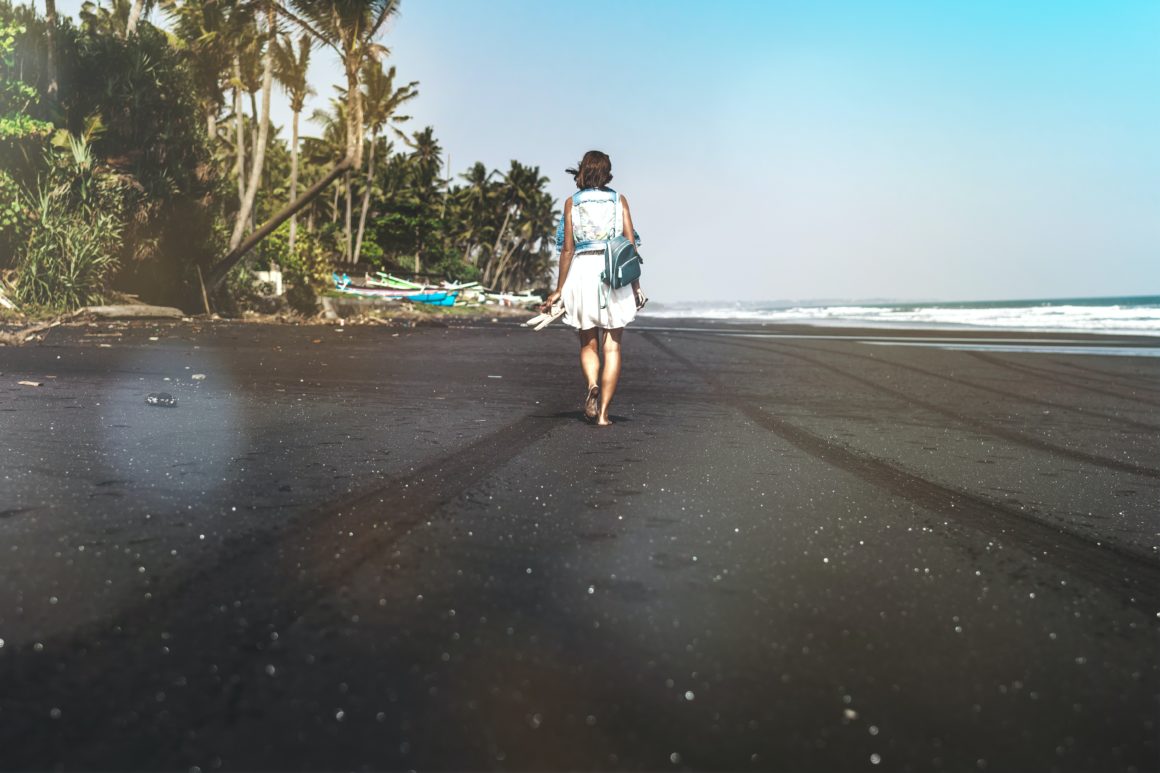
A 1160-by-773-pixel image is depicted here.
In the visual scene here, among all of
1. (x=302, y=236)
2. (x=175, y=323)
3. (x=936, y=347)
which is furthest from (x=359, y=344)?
(x=302, y=236)

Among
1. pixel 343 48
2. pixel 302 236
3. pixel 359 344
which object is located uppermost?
pixel 343 48

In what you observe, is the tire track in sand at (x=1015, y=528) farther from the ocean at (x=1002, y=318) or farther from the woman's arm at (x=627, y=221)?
the ocean at (x=1002, y=318)

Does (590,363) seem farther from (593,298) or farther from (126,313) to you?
(126,313)

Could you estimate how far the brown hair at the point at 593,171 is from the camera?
6.76 metres

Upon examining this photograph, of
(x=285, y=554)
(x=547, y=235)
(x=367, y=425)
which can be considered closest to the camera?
(x=285, y=554)

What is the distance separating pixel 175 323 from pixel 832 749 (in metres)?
18.1

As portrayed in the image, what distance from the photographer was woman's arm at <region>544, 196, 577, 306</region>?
22.3 feet

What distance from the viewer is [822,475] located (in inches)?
183

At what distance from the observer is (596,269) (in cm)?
671

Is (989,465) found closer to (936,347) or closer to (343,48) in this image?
(936,347)

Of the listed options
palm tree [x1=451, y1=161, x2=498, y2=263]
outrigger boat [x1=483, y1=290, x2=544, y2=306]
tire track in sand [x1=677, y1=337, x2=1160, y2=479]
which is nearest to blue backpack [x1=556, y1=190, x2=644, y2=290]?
tire track in sand [x1=677, y1=337, x2=1160, y2=479]

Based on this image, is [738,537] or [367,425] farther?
[367,425]

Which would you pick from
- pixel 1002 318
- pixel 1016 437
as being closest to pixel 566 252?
pixel 1016 437

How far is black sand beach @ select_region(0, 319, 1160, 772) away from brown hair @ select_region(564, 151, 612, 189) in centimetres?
180
